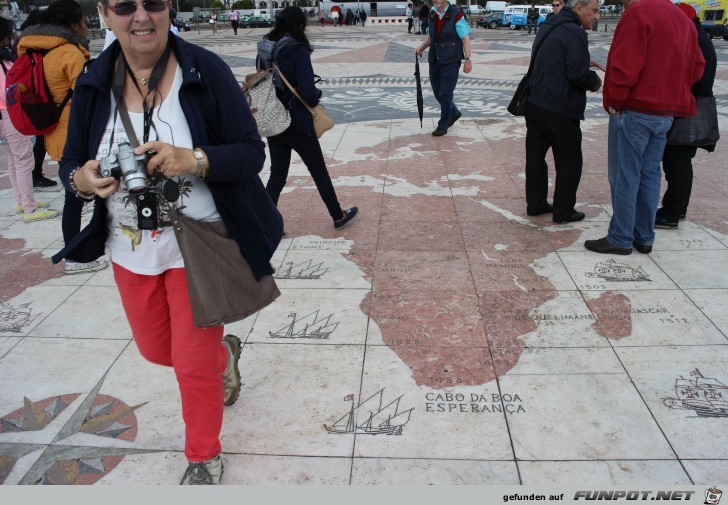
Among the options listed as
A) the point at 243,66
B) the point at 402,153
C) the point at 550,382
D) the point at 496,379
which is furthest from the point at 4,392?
the point at 243,66

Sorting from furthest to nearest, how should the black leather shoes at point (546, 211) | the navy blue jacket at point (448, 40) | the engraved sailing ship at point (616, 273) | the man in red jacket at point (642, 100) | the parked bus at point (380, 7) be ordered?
the parked bus at point (380, 7)
the navy blue jacket at point (448, 40)
the black leather shoes at point (546, 211)
the engraved sailing ship at point (616, 273)
the man in red jacket at point (642, 100)

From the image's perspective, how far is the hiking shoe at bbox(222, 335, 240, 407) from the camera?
8.84 ft

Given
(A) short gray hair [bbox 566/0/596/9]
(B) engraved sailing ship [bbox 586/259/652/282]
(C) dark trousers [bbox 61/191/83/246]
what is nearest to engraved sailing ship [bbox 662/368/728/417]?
(B) engraved sailing ship [bbox 586/259/652/282]

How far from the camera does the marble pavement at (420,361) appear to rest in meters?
2.48

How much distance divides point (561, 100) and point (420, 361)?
261 centimetres

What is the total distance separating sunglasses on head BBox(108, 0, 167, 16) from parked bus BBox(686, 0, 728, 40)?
33.0m

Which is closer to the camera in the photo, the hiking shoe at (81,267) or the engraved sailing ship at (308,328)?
the engraved sailing ship at (308,328)

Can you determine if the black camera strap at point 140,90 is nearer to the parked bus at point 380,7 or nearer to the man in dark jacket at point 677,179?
the man in dark jacket at point 677,179

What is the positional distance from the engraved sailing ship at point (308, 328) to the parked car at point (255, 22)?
46598 millimetres

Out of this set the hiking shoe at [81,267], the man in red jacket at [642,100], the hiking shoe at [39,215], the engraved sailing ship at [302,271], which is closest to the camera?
the man in red jacket at [642,100]

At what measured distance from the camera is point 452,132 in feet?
27.1

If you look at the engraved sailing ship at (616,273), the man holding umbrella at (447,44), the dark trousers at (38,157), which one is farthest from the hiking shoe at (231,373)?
the man holding umbrella at (447,44)

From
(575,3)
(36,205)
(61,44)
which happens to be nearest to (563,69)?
(575,3)

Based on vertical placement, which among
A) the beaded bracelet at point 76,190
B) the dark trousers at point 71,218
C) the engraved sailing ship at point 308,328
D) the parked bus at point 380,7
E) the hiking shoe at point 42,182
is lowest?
the engraved sailing ship at point 308,328
